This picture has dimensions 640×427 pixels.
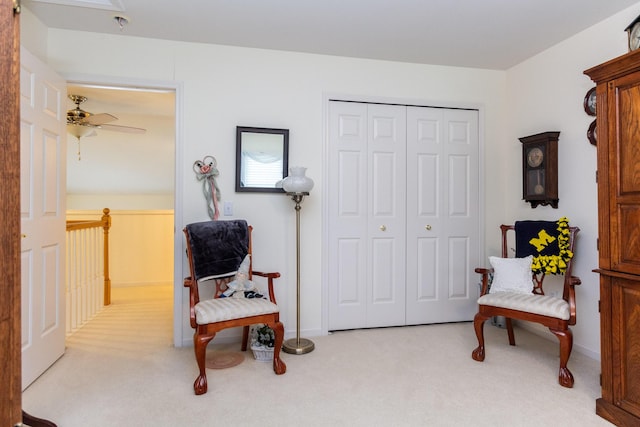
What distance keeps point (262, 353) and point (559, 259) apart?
2210 millimetres

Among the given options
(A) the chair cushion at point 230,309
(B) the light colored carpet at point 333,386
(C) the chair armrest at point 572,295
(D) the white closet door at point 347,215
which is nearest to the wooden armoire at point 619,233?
(B) the light colored carpet at point 333,386

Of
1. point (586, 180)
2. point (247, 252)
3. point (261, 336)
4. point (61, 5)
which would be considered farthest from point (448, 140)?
point (61, 5)

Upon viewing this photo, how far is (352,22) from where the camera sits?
273 centimetres

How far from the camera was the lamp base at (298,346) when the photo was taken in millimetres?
2859

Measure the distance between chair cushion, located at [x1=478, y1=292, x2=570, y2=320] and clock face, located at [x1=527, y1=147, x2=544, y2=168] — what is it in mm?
1215

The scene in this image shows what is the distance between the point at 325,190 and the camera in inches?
130

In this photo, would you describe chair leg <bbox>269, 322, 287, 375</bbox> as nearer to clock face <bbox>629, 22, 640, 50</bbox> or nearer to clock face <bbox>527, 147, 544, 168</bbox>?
clock face <bbox>527, 147, 544, 168</bbox>

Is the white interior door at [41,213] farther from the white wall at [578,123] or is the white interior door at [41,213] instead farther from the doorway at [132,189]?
the white wall at [578,123]

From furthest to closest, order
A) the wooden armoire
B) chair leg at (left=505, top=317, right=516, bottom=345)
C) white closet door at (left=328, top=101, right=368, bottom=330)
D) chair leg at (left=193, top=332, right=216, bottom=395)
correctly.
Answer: white closet door at (left=328, top=101, right=368, bottom=330)
chair leg at (left=505, top=317, right=516, bottom=345)
chair leg at (left=193, top=332, right=216, bottom=395)
the wooden armoire

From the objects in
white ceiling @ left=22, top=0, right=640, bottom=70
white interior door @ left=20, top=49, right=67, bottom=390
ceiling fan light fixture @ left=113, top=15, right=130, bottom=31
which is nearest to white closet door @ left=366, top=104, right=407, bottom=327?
white ceiling @ left=22, top=0, right=640, bottom=70

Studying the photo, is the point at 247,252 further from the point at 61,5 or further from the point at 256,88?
the point at 61,5

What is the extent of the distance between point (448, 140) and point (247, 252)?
7.00 ft

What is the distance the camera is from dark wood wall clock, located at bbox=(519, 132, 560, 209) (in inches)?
122

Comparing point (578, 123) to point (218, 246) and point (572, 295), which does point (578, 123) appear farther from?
point (218, 246)
